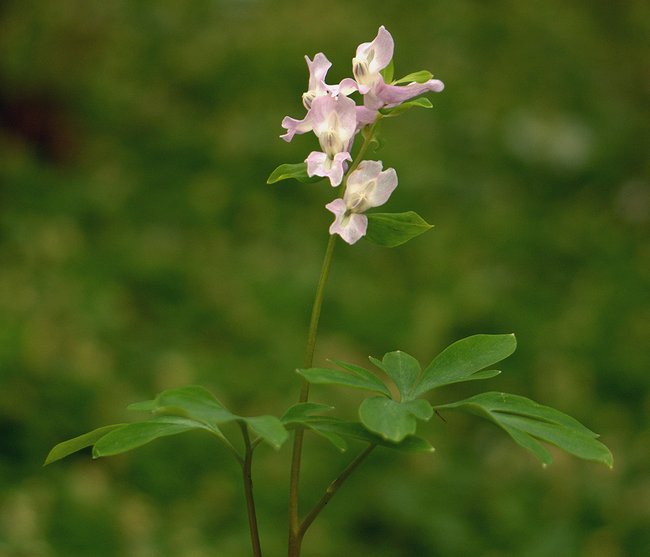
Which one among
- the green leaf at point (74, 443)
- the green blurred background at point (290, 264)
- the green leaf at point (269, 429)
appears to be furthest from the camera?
the green blurred background at point (290, 264)

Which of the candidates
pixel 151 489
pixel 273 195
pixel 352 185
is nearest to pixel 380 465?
pixel 151 489

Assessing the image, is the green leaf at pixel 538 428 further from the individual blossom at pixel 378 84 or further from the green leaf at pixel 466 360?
the individual blossom at pixel 378 84

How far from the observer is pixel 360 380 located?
0.78 metres

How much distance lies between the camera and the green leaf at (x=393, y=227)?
79 centimetres

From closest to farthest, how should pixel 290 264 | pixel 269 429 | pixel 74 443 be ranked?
pixel 269 429, pixel 74 443, pixel 290 264

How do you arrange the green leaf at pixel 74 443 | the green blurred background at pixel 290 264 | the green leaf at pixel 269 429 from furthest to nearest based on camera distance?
the green blurred background at pixel 290 264 < the green leaf at pixel 74 443 < the green leaf at pixel 269 429

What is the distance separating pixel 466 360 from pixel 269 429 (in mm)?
225

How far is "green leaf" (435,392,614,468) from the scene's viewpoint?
73 cm

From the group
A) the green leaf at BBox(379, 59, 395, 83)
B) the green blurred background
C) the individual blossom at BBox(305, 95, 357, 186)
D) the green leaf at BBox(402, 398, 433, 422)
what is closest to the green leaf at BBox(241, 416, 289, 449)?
the green leaf at BBox(402, 398, 433, 422)

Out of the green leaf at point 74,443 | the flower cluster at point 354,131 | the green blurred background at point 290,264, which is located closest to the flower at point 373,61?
the flower cluster at point 354,131

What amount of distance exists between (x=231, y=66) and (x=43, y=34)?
3.28ft

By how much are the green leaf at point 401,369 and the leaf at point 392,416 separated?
2.7 inches

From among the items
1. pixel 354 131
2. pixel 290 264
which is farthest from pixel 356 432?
pixel 290 264

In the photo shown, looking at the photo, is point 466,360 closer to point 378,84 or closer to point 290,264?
point 378,84
